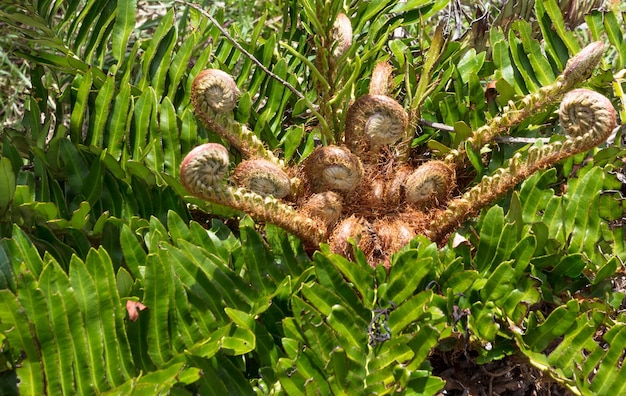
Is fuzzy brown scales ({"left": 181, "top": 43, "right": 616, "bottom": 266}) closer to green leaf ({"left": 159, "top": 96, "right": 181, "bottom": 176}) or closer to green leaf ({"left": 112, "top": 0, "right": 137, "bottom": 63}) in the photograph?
green leaf ({"left": 159, "top": 96, "right": 181, "bottom": 176})

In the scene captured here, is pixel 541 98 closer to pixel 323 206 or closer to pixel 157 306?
pixel 323 206

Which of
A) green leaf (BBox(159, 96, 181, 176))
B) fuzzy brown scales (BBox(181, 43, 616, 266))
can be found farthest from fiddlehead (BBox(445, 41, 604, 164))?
green leaf (BBox(159, 96, 181, 176))

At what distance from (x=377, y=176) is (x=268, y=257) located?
0.82 ft

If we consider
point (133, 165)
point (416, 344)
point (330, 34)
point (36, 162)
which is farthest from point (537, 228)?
point (36, 162)

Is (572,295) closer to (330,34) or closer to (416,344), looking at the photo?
(416,344)

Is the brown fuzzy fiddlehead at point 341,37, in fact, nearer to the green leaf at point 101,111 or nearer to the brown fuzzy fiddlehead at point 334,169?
the brown fuzzy fiddlehead at point 334,169

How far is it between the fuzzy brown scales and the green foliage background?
0.13 ft

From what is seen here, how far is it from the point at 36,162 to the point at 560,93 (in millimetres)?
676

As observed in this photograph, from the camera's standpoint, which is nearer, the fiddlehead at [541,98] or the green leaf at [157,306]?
the green leaf at [157,306]

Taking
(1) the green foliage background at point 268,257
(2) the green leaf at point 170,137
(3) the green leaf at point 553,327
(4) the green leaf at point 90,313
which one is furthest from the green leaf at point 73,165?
(3) the green leaf at point 553,327

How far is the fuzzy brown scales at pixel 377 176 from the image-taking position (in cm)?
87

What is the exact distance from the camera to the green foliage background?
0.77 meters

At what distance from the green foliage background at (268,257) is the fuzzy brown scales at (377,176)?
0.13 ft

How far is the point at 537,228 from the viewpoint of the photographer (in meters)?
0.93
